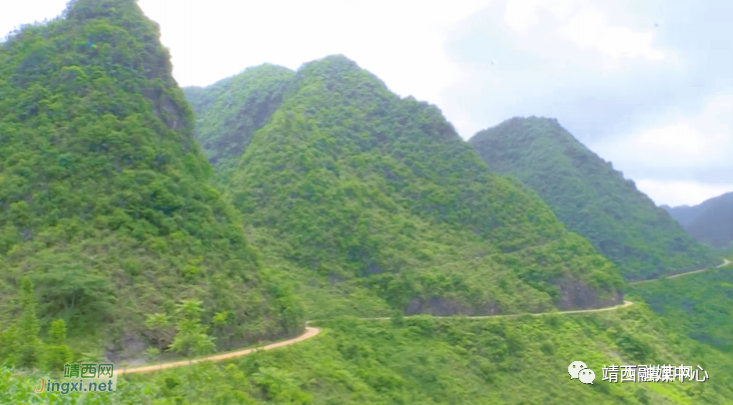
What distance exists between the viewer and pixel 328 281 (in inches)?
975

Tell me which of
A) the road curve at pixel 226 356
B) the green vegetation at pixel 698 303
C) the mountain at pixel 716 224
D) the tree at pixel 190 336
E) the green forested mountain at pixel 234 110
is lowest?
the green vegetation at pixel 698 303

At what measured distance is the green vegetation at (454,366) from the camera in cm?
1423

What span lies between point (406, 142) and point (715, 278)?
22.8m

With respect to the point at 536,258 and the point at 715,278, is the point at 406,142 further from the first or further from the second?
the point at 715,278

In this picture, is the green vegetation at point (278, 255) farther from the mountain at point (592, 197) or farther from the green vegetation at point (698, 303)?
the mountain at point (592, 197)

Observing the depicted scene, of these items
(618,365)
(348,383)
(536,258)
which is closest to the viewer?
(348,383)

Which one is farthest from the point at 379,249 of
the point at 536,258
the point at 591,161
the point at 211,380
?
the point at 591,161

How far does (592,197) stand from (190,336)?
37048mm

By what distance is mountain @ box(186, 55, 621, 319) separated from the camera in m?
24.8

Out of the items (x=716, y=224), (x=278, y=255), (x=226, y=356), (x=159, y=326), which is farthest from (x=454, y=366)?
(x=716, y=224)

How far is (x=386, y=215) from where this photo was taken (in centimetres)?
2866

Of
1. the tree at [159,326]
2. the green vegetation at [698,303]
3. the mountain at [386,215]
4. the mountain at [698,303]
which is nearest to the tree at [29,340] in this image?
the tree at [159,326]

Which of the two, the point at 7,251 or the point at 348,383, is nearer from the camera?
the point at 7,251

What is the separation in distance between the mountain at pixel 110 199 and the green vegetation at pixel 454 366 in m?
1.92
